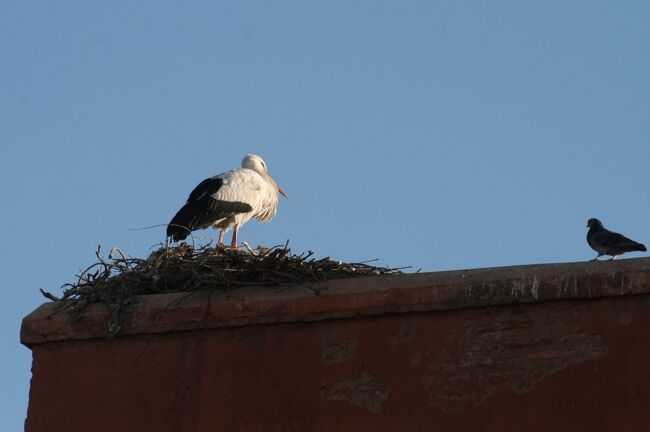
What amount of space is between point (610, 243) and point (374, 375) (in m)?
3.35

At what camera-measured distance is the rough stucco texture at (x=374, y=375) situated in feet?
18.0

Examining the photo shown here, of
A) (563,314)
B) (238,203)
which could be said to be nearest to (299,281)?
(563,314)

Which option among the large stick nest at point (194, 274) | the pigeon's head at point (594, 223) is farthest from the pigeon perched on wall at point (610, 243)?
the large stick nest at point (194, 274)

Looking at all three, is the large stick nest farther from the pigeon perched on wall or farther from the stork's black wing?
the stork's black wing

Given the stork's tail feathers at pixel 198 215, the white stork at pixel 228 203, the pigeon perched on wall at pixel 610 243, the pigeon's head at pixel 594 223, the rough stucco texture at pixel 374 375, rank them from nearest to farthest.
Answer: the rough stucco texture at pixel 374 375
the pigeon perched on wall at pixel 610 243
the pigeon's head at pixel 594 223
the stork's tail feathers at pixel 198 215
the white stork at pixel 228 203

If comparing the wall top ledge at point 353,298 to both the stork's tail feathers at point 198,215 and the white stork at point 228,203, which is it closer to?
Answer: the white stork at point 228,203

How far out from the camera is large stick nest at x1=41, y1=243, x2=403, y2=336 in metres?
6.32

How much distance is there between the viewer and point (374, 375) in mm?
5832

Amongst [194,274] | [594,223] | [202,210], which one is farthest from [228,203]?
[194,274]

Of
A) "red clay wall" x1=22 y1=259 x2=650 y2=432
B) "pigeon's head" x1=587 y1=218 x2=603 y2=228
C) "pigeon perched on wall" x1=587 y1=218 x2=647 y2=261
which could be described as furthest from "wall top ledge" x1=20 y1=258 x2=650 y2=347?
"pigeon's head" x1=587 y1=218 x2=603 y2=228

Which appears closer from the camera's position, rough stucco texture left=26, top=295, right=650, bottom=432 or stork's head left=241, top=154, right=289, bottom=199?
rough stucco texture left=26, top=295, right=650, bottom=432

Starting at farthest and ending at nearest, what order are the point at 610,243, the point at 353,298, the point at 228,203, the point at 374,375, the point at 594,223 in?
1. the point at 228,203
2. the point at 594,223
3. the point at 610,243
4. the point at 353,298
5. the point at 374,375

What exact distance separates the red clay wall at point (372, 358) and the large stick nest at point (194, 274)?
104 mm

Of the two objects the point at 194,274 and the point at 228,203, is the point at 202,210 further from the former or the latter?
the point at 194,274
